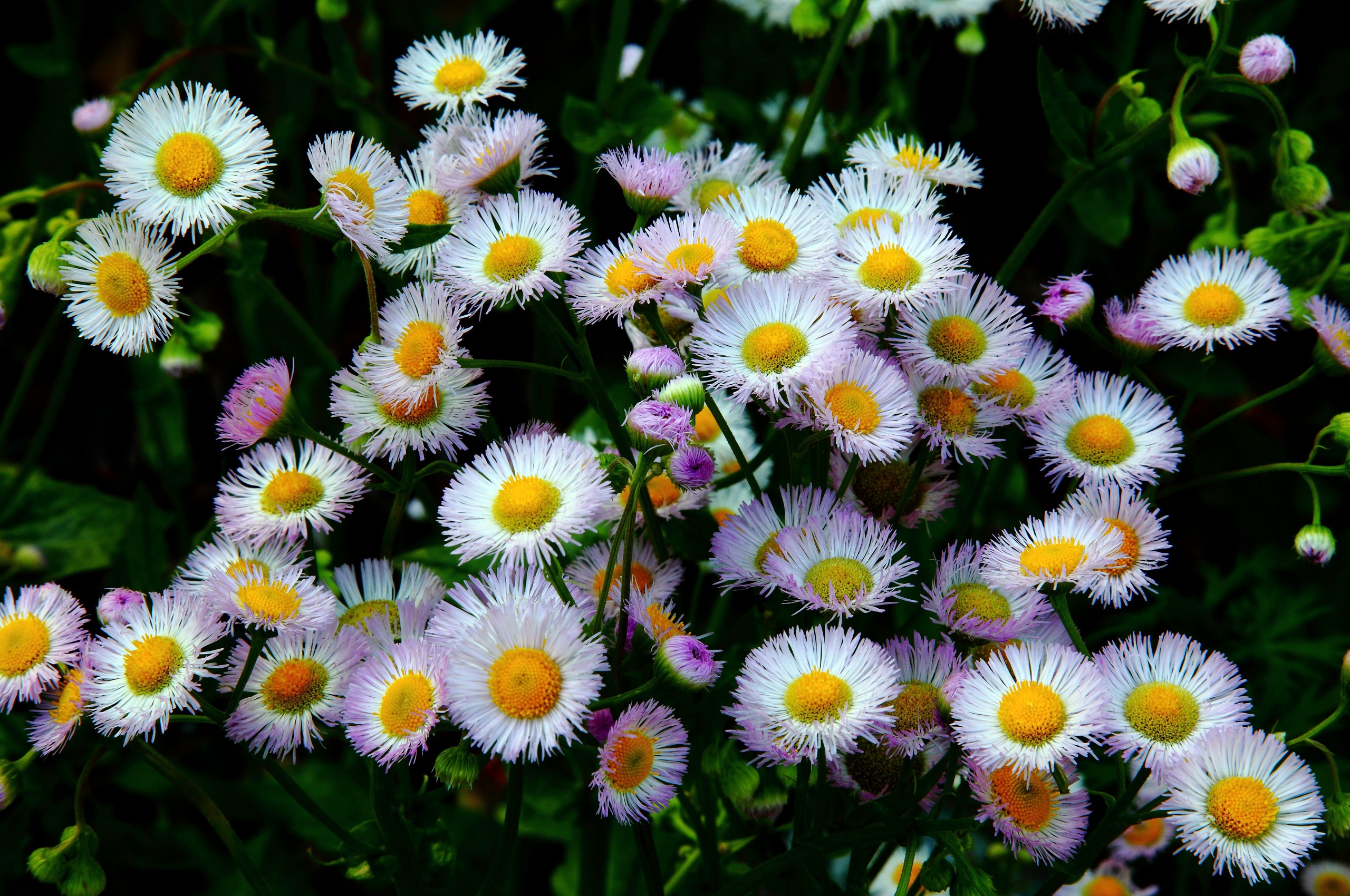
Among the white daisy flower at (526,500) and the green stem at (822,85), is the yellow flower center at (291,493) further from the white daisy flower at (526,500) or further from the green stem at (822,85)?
the green stem at (822,85)

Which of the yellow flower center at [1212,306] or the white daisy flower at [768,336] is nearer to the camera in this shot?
the white daisy flower at [768,336]

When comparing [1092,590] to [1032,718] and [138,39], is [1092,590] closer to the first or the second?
[1032,718]

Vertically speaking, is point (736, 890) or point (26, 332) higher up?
point (26, 332)

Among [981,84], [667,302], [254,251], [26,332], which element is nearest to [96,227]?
[254,251]

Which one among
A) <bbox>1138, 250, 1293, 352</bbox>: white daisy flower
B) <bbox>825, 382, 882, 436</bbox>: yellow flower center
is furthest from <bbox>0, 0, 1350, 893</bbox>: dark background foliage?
<bbox>825, 382, 882, 436</bbox>: yellow flower center

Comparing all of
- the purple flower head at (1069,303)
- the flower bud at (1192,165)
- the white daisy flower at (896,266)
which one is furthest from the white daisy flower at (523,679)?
the flower bud at (1192,165)

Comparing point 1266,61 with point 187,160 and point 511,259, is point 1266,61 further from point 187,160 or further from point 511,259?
point 187,160

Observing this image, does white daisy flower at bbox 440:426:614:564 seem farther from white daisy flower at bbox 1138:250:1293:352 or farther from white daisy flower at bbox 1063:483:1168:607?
white daisy flower at bbox 1138:250:1293:352
